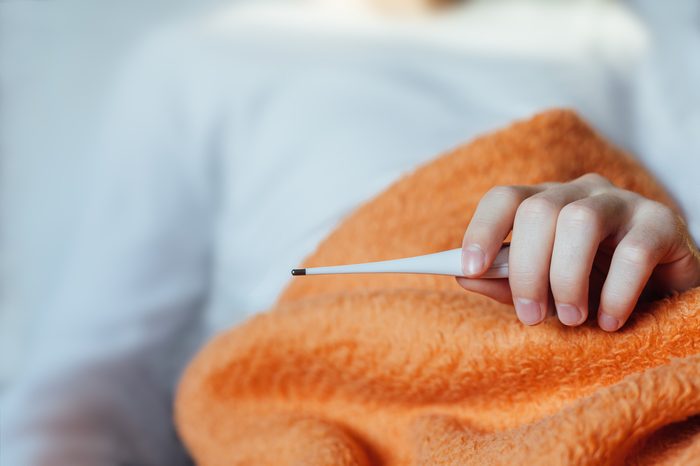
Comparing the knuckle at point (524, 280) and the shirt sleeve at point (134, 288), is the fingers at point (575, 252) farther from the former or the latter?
the shirt sleeve at point (134, 288)

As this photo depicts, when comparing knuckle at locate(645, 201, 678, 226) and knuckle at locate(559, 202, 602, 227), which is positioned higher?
knuckle at locate(559, 202, 602, 227)

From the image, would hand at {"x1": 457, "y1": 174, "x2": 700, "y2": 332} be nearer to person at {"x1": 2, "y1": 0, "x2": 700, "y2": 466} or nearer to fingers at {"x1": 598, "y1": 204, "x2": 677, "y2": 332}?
fingers at {"x1": 598, "y1": 204, "x2": 677, "y2": 332}

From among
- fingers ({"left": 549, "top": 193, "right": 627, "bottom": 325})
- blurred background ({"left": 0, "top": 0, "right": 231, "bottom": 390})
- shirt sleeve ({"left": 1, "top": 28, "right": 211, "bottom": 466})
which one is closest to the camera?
fingers ({"left": 549, "top": 193, "right": 627, "bottom": 325})

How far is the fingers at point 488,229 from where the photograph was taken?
0.34 m

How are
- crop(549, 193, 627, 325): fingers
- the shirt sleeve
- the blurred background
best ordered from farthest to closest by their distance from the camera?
the blurred background, the shirt sleeve, crop(549, 193, 627, 325): fingers

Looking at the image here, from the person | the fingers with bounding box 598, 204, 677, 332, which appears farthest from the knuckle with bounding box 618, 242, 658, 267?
the person

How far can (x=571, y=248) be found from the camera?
1.08 ft

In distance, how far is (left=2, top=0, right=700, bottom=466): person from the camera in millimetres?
645

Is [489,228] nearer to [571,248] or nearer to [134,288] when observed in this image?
[571,248]

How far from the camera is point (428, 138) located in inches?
26.0

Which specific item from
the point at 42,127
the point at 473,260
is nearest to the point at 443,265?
the point at 473,260

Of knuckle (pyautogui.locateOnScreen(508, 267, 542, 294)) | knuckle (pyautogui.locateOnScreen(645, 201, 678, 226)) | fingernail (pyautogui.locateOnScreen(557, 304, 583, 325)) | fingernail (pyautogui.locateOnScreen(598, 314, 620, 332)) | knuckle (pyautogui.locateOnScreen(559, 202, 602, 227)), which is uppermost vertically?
knuckle (pyautogui.locateOnScreen(559, 202, 602, 227))

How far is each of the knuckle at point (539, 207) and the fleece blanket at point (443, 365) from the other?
66 mm

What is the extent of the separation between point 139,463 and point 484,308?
38 cm
